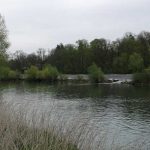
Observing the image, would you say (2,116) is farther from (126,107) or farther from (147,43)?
(147,43)

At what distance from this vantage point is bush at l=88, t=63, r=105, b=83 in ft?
298

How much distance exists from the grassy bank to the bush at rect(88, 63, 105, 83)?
82.4 m

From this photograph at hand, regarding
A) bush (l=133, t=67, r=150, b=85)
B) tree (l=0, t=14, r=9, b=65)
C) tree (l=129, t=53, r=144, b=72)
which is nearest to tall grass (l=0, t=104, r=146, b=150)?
tree (l=0, t=14, r=9, b=65)

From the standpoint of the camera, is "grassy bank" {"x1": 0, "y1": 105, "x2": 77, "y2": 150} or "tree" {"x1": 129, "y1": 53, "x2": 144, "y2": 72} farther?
"tree" {"x1": 129, "y1": 53, "x2": 144, "y2": 72}

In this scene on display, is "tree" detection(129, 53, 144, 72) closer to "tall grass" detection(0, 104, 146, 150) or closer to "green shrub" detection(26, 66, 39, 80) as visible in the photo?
"green shrub" detection(26, 66, 39, 80)

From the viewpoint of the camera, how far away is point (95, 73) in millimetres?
91250

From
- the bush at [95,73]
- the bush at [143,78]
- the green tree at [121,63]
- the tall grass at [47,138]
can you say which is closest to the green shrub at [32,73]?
the bush at [95,73]

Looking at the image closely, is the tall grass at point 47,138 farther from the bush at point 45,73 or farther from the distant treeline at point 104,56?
the bush at point 45,73

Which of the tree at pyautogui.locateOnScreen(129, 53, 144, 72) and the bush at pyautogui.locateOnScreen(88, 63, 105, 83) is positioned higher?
the tree at pyautogui.locateOnScreen(129, 53, 144, 72)

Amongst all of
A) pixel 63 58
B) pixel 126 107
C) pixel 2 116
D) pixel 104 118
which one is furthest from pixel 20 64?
pixel 2 116

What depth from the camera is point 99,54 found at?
108m

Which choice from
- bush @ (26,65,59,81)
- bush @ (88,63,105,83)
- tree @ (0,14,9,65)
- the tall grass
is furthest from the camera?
bush @ (26,65,59,81)

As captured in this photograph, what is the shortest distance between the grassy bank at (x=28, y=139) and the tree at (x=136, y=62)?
84259mm

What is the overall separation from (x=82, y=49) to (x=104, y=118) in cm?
8182
